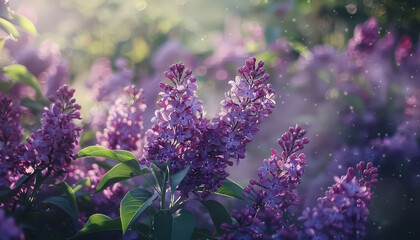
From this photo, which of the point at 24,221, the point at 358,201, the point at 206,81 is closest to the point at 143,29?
the point at 206,81

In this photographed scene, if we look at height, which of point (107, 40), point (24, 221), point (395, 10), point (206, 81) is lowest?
point (24, 221)

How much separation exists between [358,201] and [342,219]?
0.23ft

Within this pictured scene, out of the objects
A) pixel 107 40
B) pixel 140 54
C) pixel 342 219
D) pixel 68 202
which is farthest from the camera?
pixel 107 40

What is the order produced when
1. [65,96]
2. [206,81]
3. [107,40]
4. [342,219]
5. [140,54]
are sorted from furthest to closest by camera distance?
[107,40], [140,54], [206,81], [65,96], [342,219]

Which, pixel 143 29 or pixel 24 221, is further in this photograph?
pixel 143 29

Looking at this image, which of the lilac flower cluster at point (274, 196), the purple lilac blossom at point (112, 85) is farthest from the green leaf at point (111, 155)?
the purple lilac blossom at point (112, 85)

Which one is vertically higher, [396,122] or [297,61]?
[297,61]

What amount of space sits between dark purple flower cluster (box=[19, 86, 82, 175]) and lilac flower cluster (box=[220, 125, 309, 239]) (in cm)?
38

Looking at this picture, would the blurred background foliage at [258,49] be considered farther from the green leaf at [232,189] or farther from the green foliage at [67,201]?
the green leaf at [232,189]

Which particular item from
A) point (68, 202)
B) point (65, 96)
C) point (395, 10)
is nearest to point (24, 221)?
point (68, 202)

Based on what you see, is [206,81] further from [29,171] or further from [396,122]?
[29,171]

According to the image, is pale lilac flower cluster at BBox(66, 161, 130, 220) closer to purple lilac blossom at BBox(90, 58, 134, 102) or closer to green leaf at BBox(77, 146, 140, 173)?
green leaf at BBox(77, 146, 140, 173)

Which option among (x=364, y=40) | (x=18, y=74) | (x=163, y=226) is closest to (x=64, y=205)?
(x=163, y=226)

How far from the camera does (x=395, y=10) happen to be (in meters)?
2.58
